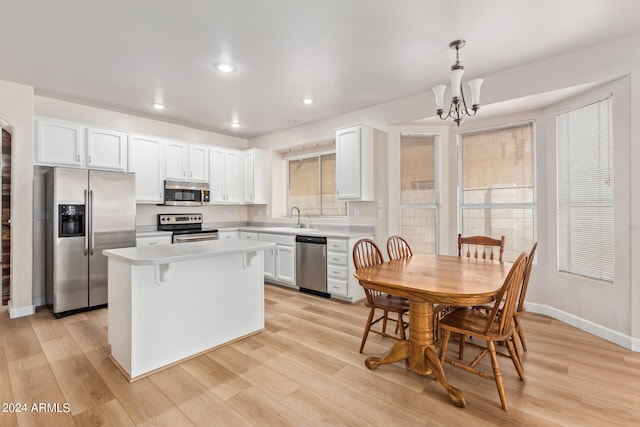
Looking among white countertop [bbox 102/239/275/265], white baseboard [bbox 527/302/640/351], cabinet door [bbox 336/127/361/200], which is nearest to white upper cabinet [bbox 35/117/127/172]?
white countertop [bbox 102/239/275/265]

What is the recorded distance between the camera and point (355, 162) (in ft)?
13.7

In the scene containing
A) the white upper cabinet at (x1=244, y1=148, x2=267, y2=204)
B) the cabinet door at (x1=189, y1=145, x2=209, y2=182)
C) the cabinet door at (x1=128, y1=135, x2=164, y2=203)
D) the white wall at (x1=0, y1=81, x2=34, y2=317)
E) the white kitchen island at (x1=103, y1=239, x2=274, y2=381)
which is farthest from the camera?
the white upper cabinet at (x1=244, y1=148, x2=267, y2=204)

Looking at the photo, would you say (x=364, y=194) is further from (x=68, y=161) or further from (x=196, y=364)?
(x=68, y=161)

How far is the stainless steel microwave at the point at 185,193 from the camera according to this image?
4715mm

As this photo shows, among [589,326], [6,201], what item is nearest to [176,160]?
[6,201]

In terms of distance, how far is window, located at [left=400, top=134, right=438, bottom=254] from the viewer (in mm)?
4145

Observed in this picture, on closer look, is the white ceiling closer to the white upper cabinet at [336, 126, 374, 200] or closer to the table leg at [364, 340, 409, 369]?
the white upper cabinet at [336, 126, 374, 200]

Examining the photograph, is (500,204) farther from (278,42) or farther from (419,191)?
(278,42)

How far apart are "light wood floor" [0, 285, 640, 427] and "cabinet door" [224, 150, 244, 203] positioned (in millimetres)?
3135

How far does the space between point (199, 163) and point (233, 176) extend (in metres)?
0.70

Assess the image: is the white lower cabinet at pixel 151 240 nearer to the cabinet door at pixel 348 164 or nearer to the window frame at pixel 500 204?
the cabinet door at pixel 348 164

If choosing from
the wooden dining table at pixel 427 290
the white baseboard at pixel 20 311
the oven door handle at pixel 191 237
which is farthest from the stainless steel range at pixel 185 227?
the wooden dining table at pixel 427 290

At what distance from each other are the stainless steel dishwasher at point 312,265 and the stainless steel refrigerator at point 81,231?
7.57ft

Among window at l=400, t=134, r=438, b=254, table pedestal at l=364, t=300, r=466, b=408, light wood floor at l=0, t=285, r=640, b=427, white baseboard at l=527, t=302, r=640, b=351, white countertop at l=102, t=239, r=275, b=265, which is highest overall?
window at l=400, t=134, r=438, b=254
